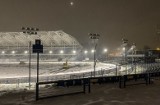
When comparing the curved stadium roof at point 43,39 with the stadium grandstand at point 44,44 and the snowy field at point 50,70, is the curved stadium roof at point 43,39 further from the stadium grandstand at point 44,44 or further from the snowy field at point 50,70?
the snowy field at point 50,70

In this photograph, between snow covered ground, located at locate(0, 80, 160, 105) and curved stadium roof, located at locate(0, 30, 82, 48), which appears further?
curved stadium roof, located at locate(0, 30, 82, 48)

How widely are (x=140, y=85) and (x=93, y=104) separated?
7.94 m

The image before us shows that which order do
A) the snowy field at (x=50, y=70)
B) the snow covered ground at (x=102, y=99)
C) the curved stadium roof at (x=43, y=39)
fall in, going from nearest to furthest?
the snow covered ground at (x=102, y=99) → the snowy field at (x=50, y=70) → the curved stadium roof at (x=43, y=39)

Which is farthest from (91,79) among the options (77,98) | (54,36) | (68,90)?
(54,36)

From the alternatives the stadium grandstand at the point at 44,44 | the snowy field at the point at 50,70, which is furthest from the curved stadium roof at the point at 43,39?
the snowy field at the point at 50,70

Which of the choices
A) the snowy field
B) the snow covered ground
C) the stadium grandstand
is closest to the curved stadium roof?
the stadium grandstand

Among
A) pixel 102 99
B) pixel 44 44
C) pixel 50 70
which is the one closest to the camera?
pixel 102 99

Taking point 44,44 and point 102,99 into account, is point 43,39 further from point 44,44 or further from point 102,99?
point 102,99

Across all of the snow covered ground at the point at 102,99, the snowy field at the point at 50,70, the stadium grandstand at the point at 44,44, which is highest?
the stadium grandstand at the point at 44,44

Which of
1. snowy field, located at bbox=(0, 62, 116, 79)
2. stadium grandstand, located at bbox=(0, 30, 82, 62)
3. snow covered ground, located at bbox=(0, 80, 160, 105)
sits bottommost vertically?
snow covered ground, located at bbox=(0, 80, 160, 105)

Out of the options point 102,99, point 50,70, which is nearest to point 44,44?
point 50,70

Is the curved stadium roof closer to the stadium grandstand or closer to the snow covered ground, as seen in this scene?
the stadium grandstand

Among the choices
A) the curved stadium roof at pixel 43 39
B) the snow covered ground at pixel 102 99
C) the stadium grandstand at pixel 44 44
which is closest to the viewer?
the snow covered ground at pixel 102 99

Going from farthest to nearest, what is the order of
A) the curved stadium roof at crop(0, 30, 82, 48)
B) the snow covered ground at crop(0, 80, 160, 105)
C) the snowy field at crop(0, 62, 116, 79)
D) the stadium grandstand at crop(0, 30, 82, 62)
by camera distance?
the stadium grandstand at crop(0, 30, 82, 62) → the curved stadium roof at crop(0, 30, 82, 48) → the snowy field at crop(0, 62, 116, 79) → the snow covered ground at crop(0, 80, 160, 105)
